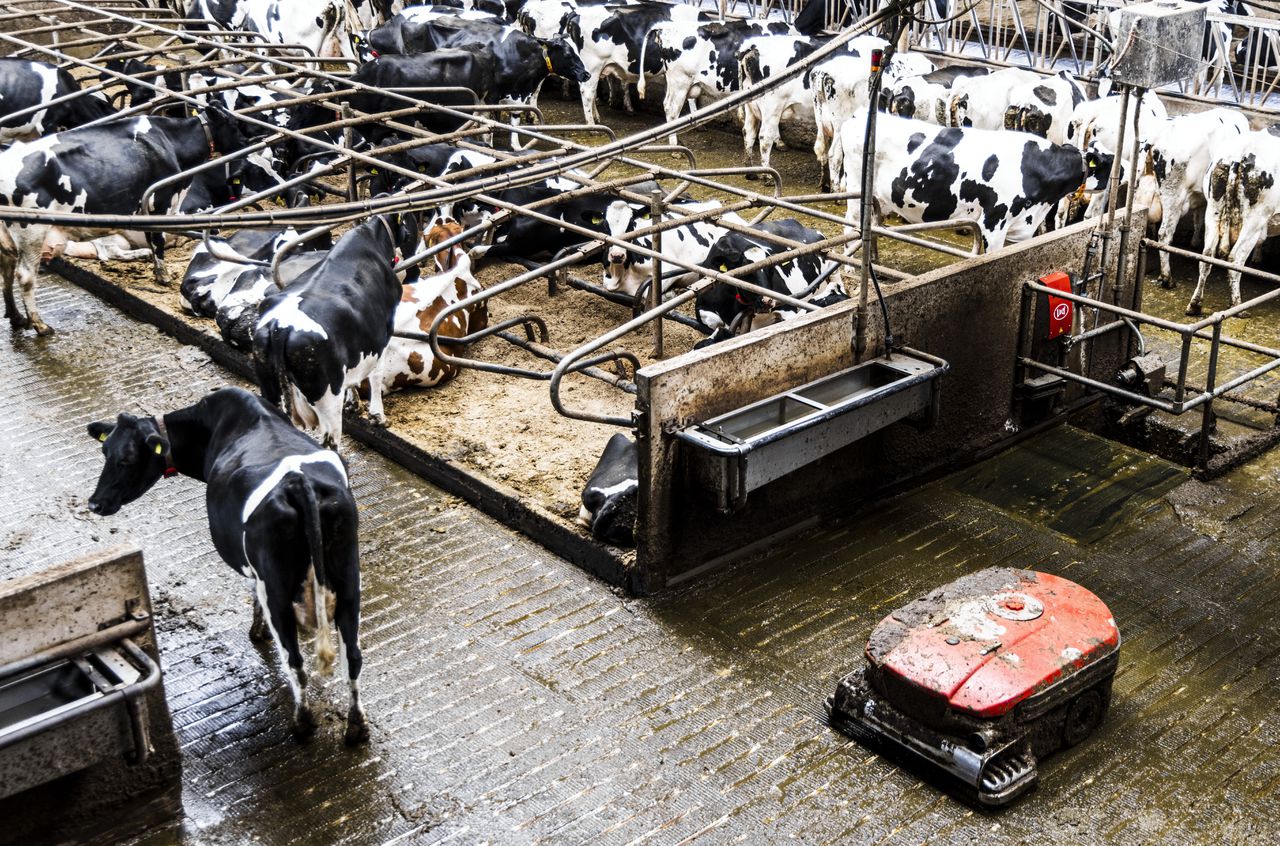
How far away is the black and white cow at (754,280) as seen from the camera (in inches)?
417

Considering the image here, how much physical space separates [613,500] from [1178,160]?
24.9 feet

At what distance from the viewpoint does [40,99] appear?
1573 centimetres

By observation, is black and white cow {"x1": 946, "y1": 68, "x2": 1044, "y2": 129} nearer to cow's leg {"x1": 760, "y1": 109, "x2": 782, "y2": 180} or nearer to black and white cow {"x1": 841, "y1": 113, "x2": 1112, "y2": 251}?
cow's leg {"x1": 760, "y1": 109, "x2": 782, "y2": 180}

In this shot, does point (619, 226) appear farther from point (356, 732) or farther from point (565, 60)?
point (565, 60)

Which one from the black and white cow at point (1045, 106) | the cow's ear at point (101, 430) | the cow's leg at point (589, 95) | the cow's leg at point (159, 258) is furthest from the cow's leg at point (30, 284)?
the black and white cow at point (1045, 106)

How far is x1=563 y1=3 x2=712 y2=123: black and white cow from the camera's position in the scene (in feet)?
61.3

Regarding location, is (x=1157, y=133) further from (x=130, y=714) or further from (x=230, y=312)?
(x=130, y=714)

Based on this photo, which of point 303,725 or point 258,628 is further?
point 258,628

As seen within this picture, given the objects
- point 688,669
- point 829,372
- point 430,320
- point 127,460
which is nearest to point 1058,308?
point 829,372

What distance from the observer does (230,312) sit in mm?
10789

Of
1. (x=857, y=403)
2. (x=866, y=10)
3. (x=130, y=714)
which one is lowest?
(x=130, y=714)

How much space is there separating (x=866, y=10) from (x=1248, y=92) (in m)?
5.13

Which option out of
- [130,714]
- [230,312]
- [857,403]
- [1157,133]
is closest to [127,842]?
[130,714]

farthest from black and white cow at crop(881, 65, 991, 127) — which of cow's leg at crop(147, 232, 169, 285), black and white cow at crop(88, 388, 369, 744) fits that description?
black and white cow at crop(88, 388, 369, 744)
